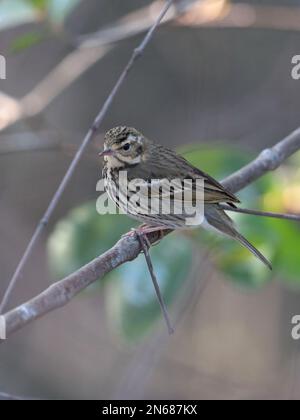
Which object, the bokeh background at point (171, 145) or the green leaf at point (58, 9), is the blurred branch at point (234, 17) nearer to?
the green leaf at point (58, 9)

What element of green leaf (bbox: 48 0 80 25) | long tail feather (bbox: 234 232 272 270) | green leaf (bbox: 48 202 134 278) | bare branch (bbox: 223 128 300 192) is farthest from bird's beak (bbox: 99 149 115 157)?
green leaf (bbox: 48 0 80 25)

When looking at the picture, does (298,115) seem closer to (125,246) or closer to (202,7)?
(202,7)

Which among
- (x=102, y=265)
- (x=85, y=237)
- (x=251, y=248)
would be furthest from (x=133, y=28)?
(x=102, y=265)

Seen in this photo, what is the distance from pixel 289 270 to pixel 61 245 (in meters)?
1.09

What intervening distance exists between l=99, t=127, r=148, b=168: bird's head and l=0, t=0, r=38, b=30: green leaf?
2.97ft

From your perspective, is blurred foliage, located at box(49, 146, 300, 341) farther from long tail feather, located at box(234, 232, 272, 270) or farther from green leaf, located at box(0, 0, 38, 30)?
green leaf, located at box(0, 0, 38, 30)

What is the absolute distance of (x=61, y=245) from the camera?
4.19 meters

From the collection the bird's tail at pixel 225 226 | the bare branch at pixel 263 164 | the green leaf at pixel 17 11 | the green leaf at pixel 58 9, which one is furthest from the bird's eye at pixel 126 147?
the green leaf at pixel 17 11

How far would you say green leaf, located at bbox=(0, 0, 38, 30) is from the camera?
458 cm

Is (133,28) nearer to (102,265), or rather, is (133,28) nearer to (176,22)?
(176,22)

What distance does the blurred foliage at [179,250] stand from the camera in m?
4.01

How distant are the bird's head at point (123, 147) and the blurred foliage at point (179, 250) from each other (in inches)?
9.6

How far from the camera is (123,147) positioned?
416cm

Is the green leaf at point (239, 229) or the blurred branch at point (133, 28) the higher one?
the blurred branch at point (133, 28)
